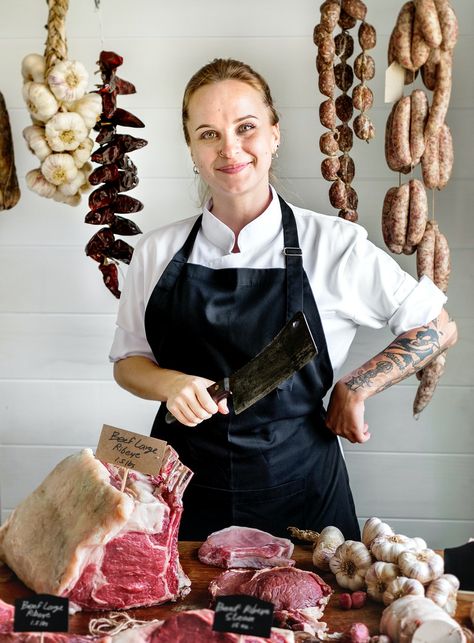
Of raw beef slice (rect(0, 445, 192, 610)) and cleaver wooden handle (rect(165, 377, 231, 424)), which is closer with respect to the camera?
raw beef slice (rect(0, 445, 192, 610))

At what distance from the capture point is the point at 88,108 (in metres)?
2.89

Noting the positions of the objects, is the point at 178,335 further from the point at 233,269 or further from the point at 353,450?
the point at 353,450

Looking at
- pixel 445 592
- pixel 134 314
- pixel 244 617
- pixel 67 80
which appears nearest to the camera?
pixel 244 617

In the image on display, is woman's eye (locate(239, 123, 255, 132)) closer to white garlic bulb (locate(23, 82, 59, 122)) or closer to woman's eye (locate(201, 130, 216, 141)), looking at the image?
woman's eye (locate(201, 130, 216, 141))

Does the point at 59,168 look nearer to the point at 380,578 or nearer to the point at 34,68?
the point at 34,68

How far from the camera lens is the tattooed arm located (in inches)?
98.2

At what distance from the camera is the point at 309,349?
6.15 feet

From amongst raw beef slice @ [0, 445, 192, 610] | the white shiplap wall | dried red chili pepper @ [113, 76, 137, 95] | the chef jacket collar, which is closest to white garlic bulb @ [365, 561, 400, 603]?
raw beef slice @ [0, 445, 192, 610]

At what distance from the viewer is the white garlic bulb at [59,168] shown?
2.91m

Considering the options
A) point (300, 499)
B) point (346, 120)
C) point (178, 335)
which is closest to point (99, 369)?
point (178, 335)

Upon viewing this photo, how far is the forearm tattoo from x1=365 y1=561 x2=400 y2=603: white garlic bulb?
84 centimetres

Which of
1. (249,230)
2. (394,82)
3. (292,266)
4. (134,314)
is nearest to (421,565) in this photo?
(292,266)

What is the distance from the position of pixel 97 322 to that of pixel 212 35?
1225mm

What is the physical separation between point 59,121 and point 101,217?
1.20ft
